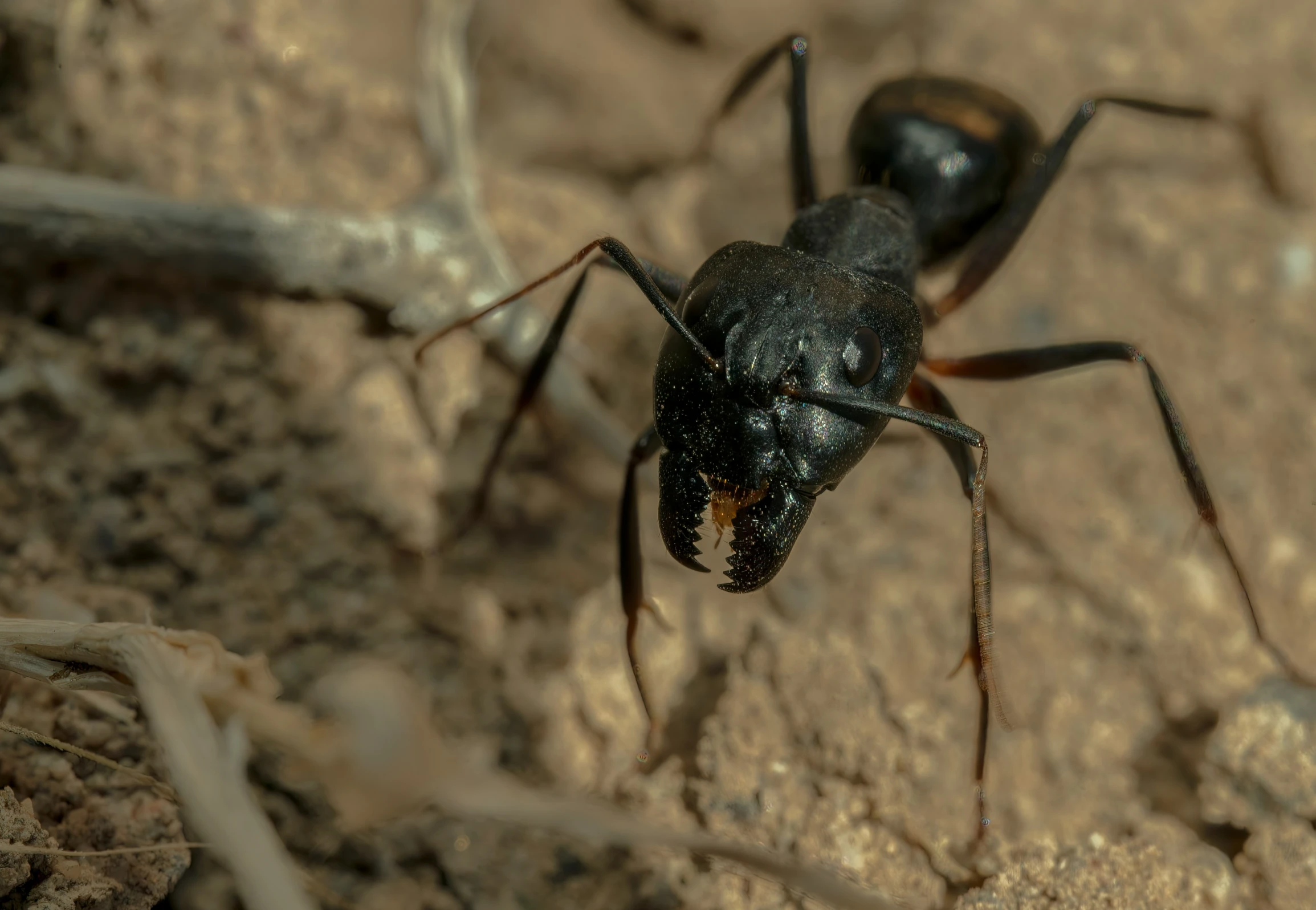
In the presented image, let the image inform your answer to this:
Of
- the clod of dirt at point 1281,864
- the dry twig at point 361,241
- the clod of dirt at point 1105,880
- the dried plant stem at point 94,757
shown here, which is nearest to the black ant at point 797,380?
the clod of dirt at point 1105,880

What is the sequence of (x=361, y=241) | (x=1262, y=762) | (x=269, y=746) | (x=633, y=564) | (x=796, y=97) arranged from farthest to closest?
1. (x=796, y=97)
2. (x=361, y=241)
3. (x=633, y=564)
4. (x=1262, y=762)
5. (x=269, y=746)

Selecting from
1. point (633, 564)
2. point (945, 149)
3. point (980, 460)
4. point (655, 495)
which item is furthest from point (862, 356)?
point (945, 149)

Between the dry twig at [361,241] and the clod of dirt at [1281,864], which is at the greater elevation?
the dry twig at [361,241]

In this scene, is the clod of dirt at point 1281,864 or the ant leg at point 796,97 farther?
the ant leg at point 796,97

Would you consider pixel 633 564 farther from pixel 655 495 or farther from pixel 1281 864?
pixel 1281 864

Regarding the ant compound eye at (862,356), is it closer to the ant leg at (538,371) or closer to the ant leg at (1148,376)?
the ant leg at (538,371)

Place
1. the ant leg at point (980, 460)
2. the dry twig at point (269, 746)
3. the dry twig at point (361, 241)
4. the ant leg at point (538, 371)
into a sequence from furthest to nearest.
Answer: the ant leg at point (538, 371)
the dry twig at point (361, 241)
the ant leg at point (980, 460)
the dry twig at point (269, 746)

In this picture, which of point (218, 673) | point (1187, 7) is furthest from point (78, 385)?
point (1187, 7)
